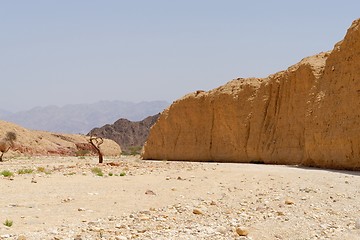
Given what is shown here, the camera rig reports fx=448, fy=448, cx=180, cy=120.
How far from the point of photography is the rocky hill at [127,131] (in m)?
105

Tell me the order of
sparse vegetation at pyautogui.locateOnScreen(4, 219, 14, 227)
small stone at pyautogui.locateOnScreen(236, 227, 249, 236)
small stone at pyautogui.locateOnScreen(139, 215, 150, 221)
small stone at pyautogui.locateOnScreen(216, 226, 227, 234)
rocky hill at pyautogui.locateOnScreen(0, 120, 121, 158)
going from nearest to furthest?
sparse vegetation at pyautogui.locateOnScreen(4, 219, 14, 227)
small stone at pyautogui.locateOnScreen(236, 227, 249, 236)
small stone at pyautogui.locateOnScreen(216, 226, 227, 234)
small stone at pyautogui.locateOnScreen(139, 215, 150, 221)
rocky hill at pyautogui.locateOnScreen(0, 120, 121, 158)

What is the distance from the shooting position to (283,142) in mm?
26391

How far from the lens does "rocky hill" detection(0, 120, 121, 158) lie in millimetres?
56688

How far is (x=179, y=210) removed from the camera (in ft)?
31.1

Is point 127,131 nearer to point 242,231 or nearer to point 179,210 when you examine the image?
point 179,210

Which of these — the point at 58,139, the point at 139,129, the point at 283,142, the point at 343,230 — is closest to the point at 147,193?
the point at 343,230

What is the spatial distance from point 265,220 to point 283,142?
1799 cm

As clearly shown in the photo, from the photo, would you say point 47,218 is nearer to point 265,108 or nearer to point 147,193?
point 147,193

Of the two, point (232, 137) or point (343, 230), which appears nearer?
point (343, 230)

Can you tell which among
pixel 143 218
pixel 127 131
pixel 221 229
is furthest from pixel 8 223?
pixel 127 131

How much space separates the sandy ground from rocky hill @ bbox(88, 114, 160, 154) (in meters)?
91.4

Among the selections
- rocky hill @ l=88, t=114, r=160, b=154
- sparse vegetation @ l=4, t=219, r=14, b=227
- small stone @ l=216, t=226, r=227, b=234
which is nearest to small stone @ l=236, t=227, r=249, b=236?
small stone @ l=216, t=226, r=227, b=234

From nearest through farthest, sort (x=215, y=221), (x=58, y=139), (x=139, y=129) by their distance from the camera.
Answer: (x=215, y=221) → (x=58, y=139) → (x=139, y=129)

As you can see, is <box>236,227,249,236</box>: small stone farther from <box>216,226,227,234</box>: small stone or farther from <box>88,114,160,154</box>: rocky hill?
<box>88,114,160,154</box>: rocky hill
